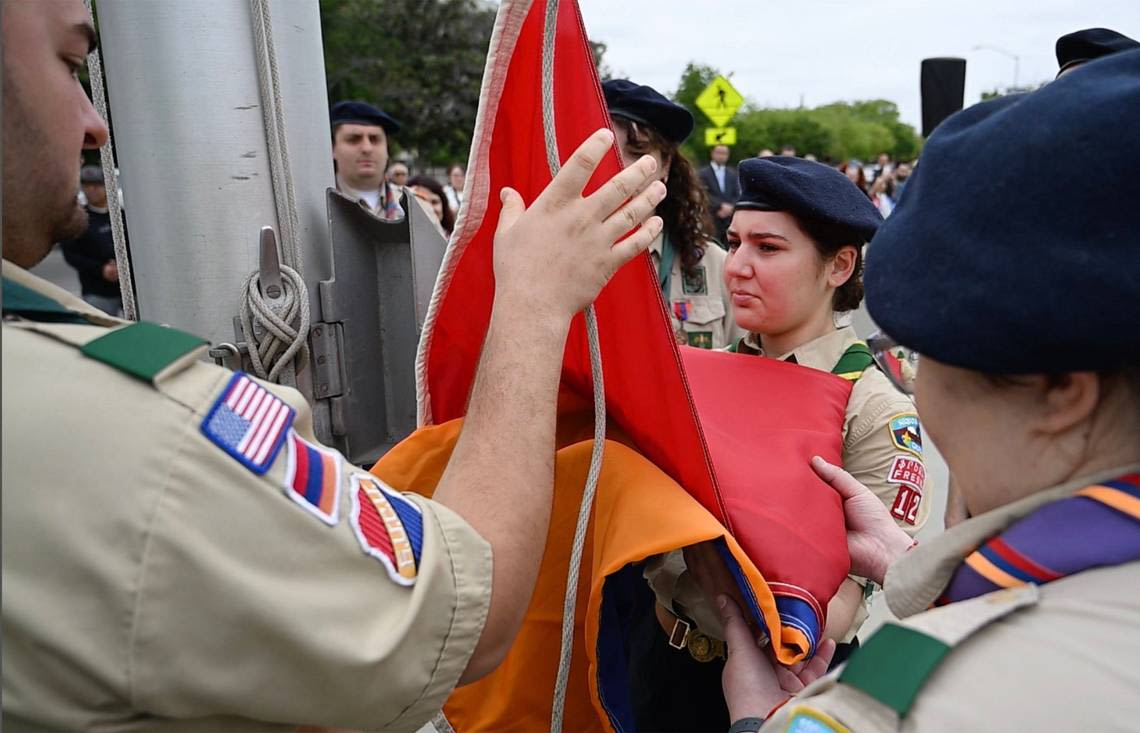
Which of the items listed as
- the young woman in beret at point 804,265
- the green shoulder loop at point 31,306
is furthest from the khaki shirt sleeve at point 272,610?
the young woman in beret at point 804,265

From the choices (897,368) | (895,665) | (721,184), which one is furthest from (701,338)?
(721,184)

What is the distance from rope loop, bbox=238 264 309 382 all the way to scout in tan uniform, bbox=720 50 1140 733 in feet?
3.46

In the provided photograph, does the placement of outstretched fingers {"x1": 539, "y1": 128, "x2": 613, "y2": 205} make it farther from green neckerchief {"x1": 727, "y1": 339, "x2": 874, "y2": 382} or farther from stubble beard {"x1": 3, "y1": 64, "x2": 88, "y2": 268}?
green neckerchief {"x1": 727, "y1": 339, "x2": 874, "y2": 382}

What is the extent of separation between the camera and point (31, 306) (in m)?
0.97

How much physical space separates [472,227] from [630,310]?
29 centimetres

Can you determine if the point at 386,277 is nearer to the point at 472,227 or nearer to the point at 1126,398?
the point at 472,227

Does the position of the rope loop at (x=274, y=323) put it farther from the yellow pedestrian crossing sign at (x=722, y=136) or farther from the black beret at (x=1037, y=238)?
the yellow pedestrian crossing sign at (x=722, y=136)

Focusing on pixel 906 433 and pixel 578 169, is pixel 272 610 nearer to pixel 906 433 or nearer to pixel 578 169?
pixel 578 169

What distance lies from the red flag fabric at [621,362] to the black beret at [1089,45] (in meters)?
1.03

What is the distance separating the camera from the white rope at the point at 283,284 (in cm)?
154

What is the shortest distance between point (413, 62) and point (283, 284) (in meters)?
24.2

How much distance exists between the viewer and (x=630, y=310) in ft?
4.74

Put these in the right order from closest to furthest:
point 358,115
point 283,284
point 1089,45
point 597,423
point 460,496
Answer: point 460,496 → point 597,423 → point 283,284 → point 1089,45 → point 358,115

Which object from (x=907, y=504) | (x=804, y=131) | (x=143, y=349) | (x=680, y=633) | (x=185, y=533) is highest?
(x=143, y=349)
